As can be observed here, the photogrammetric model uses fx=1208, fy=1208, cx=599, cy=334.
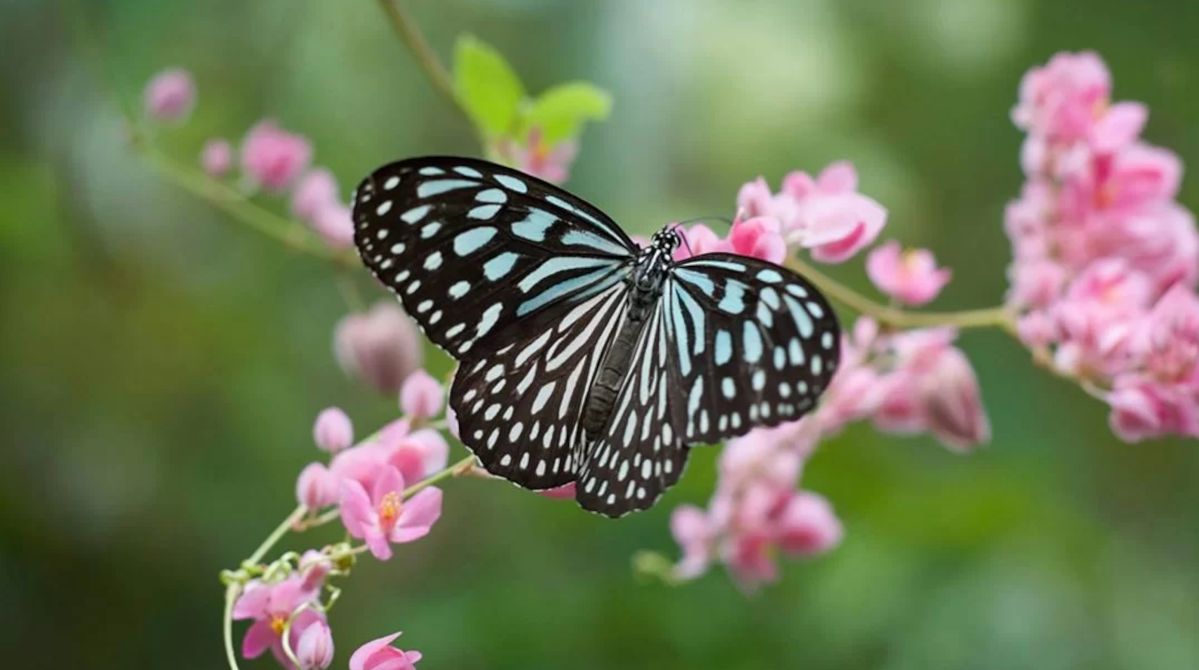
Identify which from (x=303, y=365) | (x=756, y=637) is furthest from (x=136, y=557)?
(x=756, y=637)

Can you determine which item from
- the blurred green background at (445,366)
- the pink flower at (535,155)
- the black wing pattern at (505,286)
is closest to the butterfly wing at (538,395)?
the black wing pattern at (505,286)

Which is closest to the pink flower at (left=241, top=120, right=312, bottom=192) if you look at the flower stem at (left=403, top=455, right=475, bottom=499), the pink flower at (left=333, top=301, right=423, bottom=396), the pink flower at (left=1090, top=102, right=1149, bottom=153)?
the pink flower at (left=333, top=301, right=423, bottom=396)

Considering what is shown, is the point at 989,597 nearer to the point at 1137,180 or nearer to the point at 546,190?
the point at 1137,180

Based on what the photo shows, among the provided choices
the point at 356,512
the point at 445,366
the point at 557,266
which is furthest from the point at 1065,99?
the point at 445,366

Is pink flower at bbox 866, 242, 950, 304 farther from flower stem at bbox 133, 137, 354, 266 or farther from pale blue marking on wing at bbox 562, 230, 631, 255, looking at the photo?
flower stem at bbox 133, 137, 354, 266

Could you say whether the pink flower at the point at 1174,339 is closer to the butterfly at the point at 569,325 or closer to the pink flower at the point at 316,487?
the butterfly at the point at 569,325

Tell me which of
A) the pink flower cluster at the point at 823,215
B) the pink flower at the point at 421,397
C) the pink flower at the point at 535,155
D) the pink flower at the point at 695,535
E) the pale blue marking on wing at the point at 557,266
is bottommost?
the pink flower at the point at 695,535
